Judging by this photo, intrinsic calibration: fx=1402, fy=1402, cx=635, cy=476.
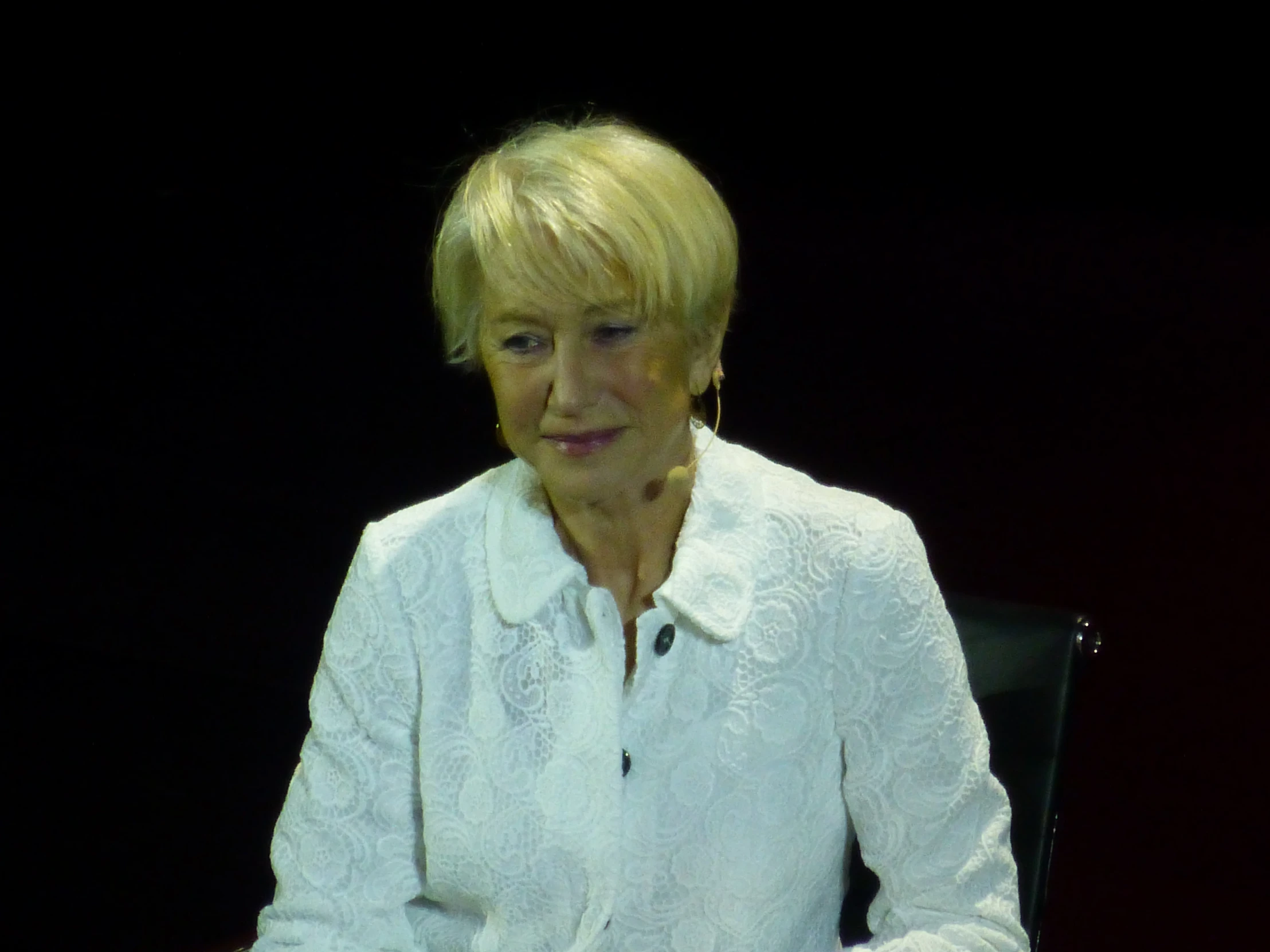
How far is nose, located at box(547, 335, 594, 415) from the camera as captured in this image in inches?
55.5

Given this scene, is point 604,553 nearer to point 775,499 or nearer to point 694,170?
point 775,499

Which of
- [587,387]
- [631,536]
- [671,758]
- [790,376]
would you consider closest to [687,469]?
[631,536]

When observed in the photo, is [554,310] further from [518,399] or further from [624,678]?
[624,678]

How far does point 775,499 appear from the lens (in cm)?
158

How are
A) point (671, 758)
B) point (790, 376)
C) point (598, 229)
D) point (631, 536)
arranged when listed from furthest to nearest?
1. point (790, 376)
2. point (631, 536)
3. point (671, 758)
4. point (598, 229)

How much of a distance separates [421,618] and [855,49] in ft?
3.38

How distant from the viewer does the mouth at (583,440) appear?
57.0 inches

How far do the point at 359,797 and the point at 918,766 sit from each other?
612 mm

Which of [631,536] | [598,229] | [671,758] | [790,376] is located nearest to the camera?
[598,229]

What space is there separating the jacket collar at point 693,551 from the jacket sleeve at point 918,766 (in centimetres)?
12

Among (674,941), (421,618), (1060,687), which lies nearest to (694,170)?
(421,618)

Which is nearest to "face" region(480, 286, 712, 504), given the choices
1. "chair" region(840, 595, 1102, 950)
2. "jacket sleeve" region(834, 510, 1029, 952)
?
"jacket sleeve" region(834, 510, 1029, 952)

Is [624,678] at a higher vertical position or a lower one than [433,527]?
lower

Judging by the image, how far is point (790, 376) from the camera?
2.31m
